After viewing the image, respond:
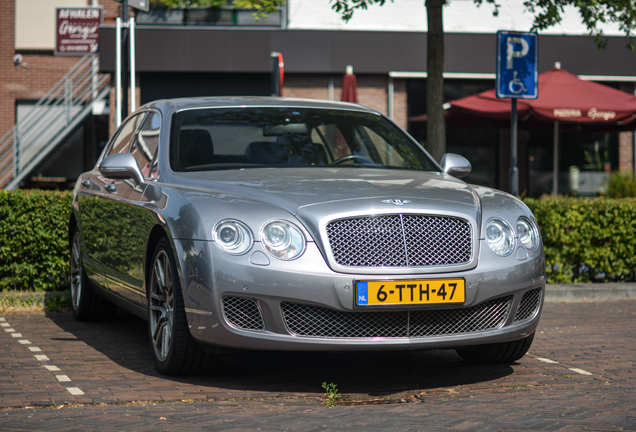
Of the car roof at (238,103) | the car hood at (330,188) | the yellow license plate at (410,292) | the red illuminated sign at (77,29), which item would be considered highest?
the red illuminated sign at (77,29)

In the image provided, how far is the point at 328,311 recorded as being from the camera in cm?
447

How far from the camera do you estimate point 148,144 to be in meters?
6.01

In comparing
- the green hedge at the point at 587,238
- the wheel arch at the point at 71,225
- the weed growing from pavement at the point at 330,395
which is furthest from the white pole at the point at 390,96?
the weed growing from pavement at the point at 330,395

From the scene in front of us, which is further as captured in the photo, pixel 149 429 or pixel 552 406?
pixel 552 406

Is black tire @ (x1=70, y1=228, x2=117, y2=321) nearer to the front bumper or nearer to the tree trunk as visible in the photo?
the front bumper

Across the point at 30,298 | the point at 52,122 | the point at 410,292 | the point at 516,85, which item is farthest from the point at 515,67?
the point at 52,122

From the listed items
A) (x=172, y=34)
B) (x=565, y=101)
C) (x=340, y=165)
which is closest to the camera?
(x=340, y=165)

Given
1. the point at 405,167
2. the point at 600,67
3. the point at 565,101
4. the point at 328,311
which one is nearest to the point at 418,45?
the point at 600,67

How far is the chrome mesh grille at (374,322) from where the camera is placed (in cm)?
448

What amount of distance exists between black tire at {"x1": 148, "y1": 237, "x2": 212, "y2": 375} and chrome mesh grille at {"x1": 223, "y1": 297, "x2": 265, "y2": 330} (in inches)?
13.8

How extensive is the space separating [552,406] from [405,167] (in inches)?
81.5

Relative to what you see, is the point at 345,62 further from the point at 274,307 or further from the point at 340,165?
the point at 274,307

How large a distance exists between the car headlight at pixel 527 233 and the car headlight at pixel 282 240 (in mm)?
1311

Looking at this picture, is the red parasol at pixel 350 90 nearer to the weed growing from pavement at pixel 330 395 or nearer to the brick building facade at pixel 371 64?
the brick building facade at pixel 371 64
